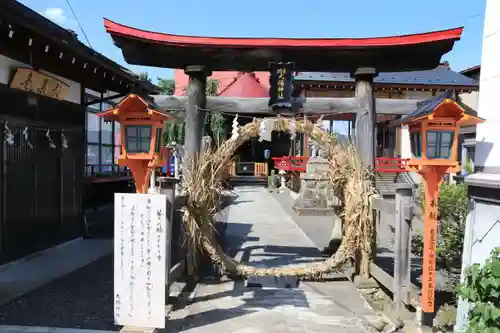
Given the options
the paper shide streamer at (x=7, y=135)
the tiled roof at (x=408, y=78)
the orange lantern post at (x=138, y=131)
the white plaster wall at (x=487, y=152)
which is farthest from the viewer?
the tiled roof at (x=408, y=78)

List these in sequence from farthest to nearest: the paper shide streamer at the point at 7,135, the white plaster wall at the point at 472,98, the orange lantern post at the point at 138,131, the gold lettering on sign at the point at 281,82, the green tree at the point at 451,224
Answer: the white plaster wall at the point at 472,98
the paper shide streamer at the point at 7,135
the gold lettering on sign at the point at 281,82
the green tree at the point at 451,224
the orange lantern post at the point at 138,131

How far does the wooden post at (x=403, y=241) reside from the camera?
18.0 feet

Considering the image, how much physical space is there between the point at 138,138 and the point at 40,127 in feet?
14.3

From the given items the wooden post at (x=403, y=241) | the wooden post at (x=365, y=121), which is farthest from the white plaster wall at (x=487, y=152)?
the wooden post at (x=365, y=121)

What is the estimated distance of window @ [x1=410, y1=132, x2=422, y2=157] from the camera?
17.8 ft

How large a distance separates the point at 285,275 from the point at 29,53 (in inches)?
245

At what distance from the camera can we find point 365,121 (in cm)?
732

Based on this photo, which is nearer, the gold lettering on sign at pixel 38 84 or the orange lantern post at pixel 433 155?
the orange lantern post at pixel 433 155

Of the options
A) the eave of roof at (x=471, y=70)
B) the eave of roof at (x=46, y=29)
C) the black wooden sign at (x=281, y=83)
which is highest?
the eave of roof at (x=471, y=70)

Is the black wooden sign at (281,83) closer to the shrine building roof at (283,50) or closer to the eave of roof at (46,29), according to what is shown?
the shrine building roof at (283,50)

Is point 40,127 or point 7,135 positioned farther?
point 40,127

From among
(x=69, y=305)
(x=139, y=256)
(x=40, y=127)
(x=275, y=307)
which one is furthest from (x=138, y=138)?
(x=40, y=127)

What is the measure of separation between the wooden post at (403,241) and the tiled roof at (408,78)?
16852 mm

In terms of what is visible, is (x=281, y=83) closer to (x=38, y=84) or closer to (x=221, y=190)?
(x=221, y=190)
